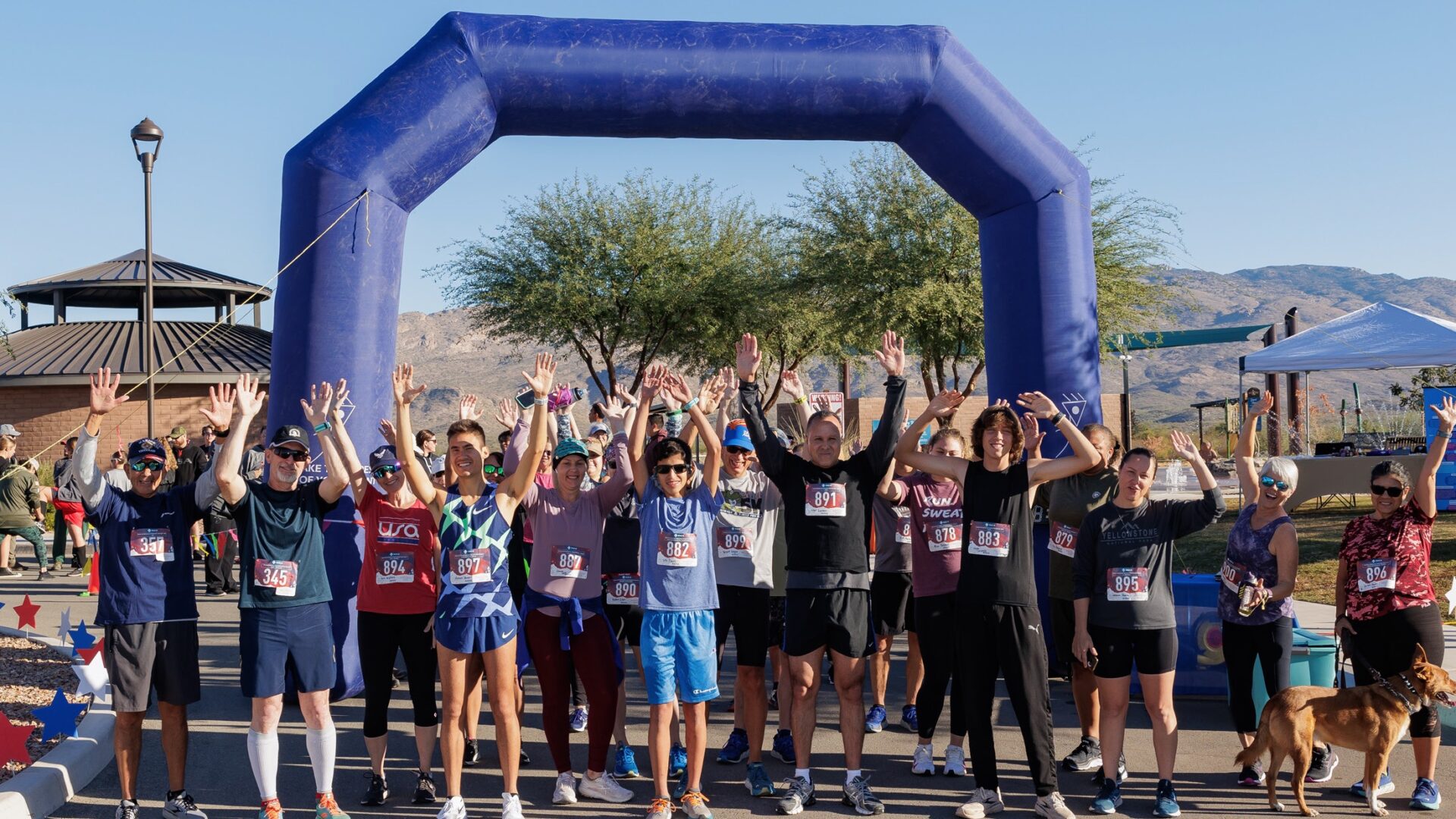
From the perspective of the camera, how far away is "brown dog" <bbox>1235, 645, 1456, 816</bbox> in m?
5.45

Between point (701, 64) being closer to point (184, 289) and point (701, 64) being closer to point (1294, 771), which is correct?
point (1294, 771)

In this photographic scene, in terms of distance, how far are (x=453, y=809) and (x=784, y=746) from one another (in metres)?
1.85

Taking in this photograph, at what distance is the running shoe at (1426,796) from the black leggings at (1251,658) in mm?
698

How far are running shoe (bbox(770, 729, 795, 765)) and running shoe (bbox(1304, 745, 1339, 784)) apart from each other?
8.36 ft

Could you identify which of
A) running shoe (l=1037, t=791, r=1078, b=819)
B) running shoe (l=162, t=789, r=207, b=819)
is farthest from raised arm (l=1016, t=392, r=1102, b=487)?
running shoe (l=162, t=789, r=207, b=819)

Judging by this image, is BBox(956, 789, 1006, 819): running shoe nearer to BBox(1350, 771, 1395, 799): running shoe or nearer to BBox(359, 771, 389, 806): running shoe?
BBox(1350, 771, 1395, 799): running shoe

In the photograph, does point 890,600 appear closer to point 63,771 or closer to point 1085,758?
point 1085,758

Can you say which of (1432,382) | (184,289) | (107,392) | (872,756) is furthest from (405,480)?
(1432,382)

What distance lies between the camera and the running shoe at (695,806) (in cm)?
547

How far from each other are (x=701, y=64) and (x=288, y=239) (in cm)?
286

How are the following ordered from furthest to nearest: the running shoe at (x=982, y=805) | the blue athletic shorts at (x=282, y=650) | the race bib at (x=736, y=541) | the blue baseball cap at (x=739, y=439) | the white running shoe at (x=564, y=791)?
the race bib at (x=736, y=541), the blue baseball cap at (x=739, y=439), the white running shoe at (x=564, y=791), the running shoe at (x=982, y=805), the blue athletic shorts at (x=282, y=650)

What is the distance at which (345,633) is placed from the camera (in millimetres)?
7715

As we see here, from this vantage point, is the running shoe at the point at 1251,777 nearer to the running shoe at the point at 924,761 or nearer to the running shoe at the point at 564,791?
the running shoe at the point at 924,761

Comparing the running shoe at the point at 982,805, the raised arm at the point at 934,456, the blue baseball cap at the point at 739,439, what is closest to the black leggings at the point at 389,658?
the blue baseball cap at the point at 739,439
